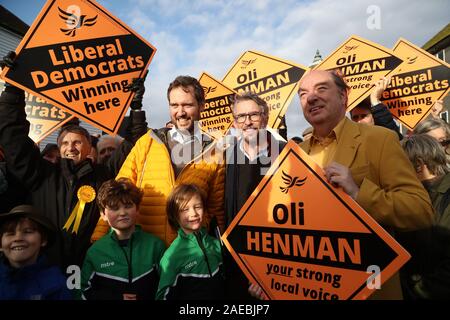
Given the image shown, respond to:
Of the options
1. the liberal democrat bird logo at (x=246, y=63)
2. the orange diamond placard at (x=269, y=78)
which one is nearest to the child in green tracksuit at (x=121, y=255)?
the orange diamond placard at (x=269, y=78)

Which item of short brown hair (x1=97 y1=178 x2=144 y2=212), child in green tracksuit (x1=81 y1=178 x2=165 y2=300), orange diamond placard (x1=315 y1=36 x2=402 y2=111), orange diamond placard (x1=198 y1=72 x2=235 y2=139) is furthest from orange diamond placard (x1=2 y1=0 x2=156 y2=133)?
orange diamond placard (x1=315 y1=36 x2=402 y2=111)

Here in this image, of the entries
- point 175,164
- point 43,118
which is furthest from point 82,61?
point 43,118

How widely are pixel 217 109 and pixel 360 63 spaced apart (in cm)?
215

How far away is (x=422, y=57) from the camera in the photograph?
4340 mm

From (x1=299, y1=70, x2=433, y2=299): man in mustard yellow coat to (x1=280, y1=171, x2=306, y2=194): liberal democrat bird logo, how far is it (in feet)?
0.54

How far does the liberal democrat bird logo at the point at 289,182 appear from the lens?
165cm

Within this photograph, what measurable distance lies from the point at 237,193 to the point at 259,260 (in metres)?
0.68

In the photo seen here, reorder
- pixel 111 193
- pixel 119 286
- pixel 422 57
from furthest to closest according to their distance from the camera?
1. pixel 422 57
2. pixel 111 193
3. pixel 119 286

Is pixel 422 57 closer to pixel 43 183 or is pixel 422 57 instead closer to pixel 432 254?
pixel 432 254

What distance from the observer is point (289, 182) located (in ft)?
5.53

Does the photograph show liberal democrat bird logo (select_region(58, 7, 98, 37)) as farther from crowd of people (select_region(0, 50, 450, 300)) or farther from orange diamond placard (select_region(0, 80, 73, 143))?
orange diamond placard (select_region(0, 80, 73, 143))

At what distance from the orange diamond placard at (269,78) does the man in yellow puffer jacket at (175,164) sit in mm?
1910

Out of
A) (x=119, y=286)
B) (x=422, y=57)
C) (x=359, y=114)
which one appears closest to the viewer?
(x=119, y=286)
